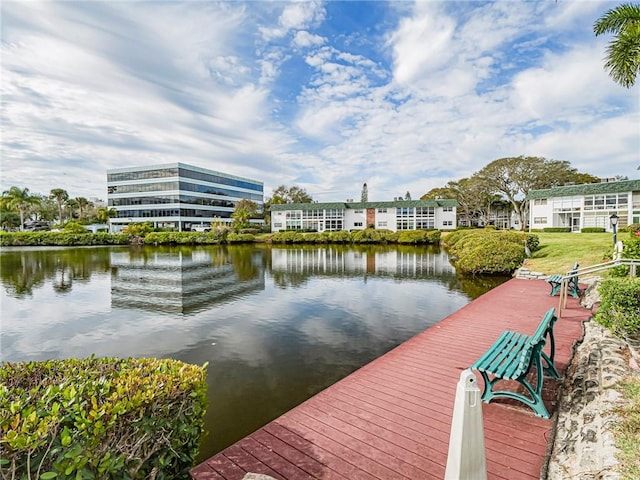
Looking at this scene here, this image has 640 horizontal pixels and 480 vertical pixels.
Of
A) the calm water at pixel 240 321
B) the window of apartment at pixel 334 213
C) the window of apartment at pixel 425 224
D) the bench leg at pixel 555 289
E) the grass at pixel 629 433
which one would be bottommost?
the calm water at pixel 240 321

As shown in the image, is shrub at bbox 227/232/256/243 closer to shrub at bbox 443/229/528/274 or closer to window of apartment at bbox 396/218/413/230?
window of apartment at bbox 396/218/413/230

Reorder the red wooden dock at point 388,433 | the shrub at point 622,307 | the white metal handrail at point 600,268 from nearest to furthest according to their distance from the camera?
the red wooden dock at point 388,433 → the shrub at point 622,307 → the white metal handrail at point 600,268

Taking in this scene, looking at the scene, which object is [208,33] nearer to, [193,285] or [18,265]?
[193,285]

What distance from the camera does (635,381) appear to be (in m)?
3.35

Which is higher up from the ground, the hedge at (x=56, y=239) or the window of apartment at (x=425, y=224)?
the window of apartment at (x=425, y=224)

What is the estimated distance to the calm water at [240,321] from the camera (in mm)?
6184

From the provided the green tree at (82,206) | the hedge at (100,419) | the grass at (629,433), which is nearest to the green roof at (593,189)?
the grass at (629,433)

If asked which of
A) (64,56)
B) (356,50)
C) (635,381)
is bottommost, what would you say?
(635,381)

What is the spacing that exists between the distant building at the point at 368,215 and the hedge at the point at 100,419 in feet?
165

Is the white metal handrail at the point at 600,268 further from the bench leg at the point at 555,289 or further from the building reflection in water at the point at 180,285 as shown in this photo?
the building reflection in water at the point at 180,285

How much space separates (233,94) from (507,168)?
141ft

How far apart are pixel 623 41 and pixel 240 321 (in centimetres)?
1568

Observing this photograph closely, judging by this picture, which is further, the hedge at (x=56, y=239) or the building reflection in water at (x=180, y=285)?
the hedge at (x=56, y=239)

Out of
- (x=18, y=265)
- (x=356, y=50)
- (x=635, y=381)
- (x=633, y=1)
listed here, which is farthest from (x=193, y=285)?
(x=633, y=1)
